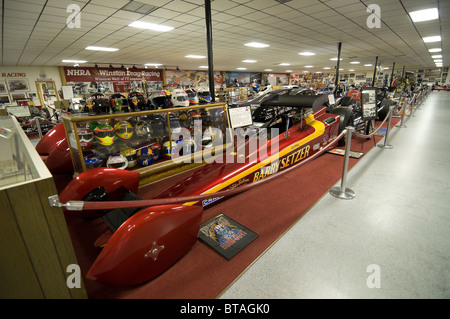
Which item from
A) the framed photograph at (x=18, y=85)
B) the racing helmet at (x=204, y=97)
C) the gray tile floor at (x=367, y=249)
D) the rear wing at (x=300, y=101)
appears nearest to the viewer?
the gray tile floor at (x=367, y=249)

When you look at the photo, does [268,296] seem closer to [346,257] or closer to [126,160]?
[346,257]

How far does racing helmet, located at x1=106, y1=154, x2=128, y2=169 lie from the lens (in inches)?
127

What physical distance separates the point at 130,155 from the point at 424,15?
7351mm

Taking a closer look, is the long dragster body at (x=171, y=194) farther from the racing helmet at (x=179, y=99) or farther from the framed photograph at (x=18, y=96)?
the framed photograph at (x=18, y=96)

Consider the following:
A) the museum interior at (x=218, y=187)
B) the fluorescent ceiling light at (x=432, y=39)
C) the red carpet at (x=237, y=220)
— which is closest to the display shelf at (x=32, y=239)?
the museum interior at (x=218, y=187)

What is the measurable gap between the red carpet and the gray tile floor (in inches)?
4.5

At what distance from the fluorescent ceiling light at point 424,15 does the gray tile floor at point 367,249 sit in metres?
4.07

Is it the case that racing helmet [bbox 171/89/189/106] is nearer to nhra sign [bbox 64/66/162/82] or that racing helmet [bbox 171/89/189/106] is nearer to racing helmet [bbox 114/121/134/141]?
racing helmet [bbox 114/121/134/141]

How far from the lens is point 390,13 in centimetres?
518

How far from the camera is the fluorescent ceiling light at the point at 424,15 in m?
5.00

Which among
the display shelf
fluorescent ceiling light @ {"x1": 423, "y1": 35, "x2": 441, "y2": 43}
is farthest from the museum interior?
fluorescent ceiling light @ {"x1": 423, "y1": 35, "x2": 441, "y2": 43}

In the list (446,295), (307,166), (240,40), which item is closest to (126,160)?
(307,166)

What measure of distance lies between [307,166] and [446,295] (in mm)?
2526

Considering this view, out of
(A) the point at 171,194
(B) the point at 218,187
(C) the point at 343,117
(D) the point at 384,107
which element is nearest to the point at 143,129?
(A) the point at 171,194
